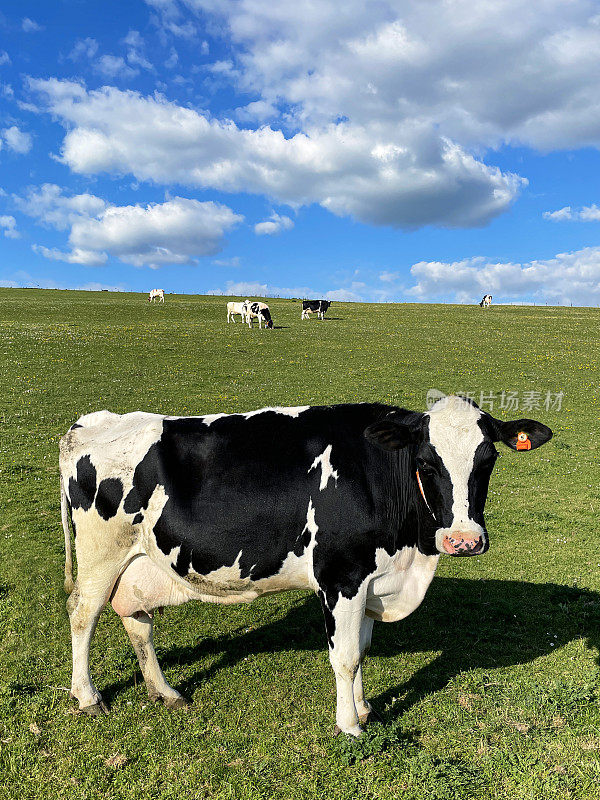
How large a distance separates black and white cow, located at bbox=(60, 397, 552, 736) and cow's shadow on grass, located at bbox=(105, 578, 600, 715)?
4.16 feet

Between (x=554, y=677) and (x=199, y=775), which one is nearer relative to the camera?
(x=199, y=775)

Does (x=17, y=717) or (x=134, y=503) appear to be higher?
(x=134, y=503)

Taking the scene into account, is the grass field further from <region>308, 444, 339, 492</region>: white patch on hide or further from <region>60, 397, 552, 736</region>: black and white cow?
<region>308, 444, 339, 492</region>: white patch on hide

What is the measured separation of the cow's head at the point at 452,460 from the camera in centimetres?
531

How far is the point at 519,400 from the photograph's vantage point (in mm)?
25984

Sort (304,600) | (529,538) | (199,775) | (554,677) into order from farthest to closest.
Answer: (529,538)
(304,600)
(554,677)
(199,775)

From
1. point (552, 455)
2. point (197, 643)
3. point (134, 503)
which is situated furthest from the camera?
point (552, 455)

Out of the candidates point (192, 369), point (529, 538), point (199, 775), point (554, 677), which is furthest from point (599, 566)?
point (192, 369)

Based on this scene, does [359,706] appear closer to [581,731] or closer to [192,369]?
[581,731]

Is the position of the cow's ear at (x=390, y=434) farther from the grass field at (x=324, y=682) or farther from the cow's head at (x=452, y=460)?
the grass field at (x=324, y=682)

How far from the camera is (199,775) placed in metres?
5.51

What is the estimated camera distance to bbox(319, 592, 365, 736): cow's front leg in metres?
5.72

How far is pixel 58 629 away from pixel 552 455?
15.4 metres

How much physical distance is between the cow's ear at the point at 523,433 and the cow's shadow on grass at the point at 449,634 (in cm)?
319
